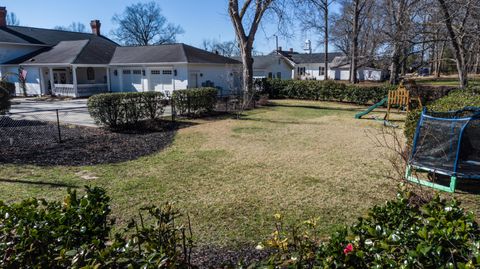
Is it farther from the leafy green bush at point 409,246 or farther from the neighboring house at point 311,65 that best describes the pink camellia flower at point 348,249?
the neighboring house at point 311,65

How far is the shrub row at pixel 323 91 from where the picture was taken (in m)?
20.8

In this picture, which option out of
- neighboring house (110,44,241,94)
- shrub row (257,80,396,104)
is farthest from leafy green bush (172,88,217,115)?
shrub row (257,80,396,104)

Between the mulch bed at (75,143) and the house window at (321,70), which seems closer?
the mulch bed at (75,143)

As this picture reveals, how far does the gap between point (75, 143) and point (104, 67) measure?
732 inches

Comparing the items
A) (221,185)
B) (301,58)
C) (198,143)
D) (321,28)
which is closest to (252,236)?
(221,185)

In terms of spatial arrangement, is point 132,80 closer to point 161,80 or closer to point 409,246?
point 161,80

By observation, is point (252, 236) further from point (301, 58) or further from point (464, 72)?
point (301, 58)

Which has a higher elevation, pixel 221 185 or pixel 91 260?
pixel 91 260

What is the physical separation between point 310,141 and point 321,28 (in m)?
31.8

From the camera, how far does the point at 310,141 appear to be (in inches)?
408

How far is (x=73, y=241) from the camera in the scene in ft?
7.22

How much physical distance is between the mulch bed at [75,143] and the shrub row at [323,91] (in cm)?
1324

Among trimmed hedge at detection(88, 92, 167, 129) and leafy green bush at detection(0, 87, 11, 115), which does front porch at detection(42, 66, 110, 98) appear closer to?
leafy green bush at detection(0, 87, 11, 115)

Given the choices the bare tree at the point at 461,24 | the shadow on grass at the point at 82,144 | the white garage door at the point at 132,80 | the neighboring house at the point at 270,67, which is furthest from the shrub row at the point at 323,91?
the neighboring house at the point at 270,67
